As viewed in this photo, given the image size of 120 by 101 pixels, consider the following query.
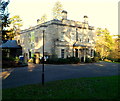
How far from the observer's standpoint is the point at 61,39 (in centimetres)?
3005

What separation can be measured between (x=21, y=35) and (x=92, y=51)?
753 inches

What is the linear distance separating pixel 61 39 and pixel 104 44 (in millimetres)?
18609

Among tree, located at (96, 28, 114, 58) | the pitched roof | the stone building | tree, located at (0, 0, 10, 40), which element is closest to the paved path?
tree, located at (0, 0, 10, 40)

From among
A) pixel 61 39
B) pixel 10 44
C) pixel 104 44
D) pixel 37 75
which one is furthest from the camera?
pixel 104 44

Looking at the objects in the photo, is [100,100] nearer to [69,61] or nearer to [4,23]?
[4,23]

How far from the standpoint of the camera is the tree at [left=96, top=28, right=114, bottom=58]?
42.6m

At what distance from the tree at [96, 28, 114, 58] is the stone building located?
23.2 ft

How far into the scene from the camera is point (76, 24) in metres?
33.4

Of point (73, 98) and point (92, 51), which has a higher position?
point (92, 51)

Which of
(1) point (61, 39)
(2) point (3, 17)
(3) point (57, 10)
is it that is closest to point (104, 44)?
(1) point (61, 39)

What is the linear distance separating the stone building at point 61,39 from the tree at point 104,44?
7078 mm

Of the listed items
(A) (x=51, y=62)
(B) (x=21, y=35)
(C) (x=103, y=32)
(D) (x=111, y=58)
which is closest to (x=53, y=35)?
(A) (x=51, y=62)

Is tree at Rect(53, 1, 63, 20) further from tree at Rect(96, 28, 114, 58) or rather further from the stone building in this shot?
the stone building

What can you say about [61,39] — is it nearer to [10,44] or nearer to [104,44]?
[10,44]
